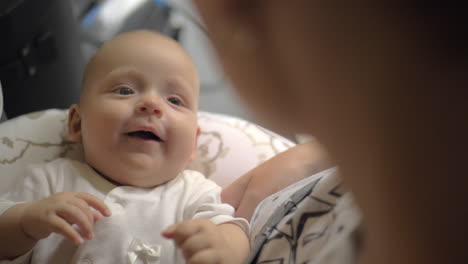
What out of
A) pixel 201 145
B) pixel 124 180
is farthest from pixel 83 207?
pixel 201 145

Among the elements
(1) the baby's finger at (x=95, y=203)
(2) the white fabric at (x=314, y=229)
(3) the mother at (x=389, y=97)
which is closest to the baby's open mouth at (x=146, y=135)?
(1) the baby's finger at (x=95, y=203)

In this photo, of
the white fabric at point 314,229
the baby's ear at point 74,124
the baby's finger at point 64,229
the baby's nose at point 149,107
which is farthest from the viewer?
the baby's ear at point 74,124

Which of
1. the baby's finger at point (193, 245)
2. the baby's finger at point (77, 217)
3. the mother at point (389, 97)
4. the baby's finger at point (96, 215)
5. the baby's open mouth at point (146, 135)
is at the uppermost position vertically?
the mother at point (389, 97)

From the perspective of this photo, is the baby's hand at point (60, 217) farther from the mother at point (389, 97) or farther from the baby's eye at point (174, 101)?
the mother at point (389, 97)

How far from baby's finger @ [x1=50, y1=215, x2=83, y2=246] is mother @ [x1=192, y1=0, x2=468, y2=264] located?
1.36ft

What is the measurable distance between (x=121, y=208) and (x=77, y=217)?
0.12 meters

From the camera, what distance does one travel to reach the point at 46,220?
0.60 metres

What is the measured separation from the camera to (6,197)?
75 cm

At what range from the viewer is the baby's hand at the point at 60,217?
0.60 meters

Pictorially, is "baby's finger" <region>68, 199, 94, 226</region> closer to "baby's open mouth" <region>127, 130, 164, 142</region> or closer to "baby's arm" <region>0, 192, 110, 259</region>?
"baby's arm" <region>0, 192, 110, 259</region>

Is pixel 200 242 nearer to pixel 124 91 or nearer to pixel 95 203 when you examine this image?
pixel 95 203

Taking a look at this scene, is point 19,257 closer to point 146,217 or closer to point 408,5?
point 146,217

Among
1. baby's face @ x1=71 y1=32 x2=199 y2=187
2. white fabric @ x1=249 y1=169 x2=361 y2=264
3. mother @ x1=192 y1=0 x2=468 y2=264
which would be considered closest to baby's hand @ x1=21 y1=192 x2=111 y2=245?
baby's face @ x1=71 y1=32 x2=199 y2=187

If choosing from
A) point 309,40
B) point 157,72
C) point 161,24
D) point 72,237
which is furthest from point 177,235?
point 161,24
